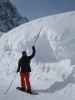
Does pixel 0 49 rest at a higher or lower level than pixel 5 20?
lower

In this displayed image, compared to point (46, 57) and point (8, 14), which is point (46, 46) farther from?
point (8, 14)

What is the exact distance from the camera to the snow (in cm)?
1150

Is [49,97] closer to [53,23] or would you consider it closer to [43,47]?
[43,47]

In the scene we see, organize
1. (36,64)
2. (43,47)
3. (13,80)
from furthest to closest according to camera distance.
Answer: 1. (43,47)
2. (36,64)
3. (13,80)

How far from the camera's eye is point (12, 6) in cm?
19025

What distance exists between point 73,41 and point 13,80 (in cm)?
408

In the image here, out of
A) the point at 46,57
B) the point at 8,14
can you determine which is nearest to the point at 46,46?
the point at 46,57

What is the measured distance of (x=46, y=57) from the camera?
1538 cm

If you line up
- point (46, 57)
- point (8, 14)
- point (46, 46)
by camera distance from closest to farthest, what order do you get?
point (46, 57)
point (46, 46)
point (8, 14)

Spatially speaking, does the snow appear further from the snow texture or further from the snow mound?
the snow texture

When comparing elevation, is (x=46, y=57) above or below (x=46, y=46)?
below

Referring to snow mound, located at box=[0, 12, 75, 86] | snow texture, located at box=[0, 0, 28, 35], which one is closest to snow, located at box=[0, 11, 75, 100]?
snow mound, located at box=[0, 12, 75, 86]

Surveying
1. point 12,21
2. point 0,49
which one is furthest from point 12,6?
point 0,49

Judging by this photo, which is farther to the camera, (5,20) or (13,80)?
(5,20)
